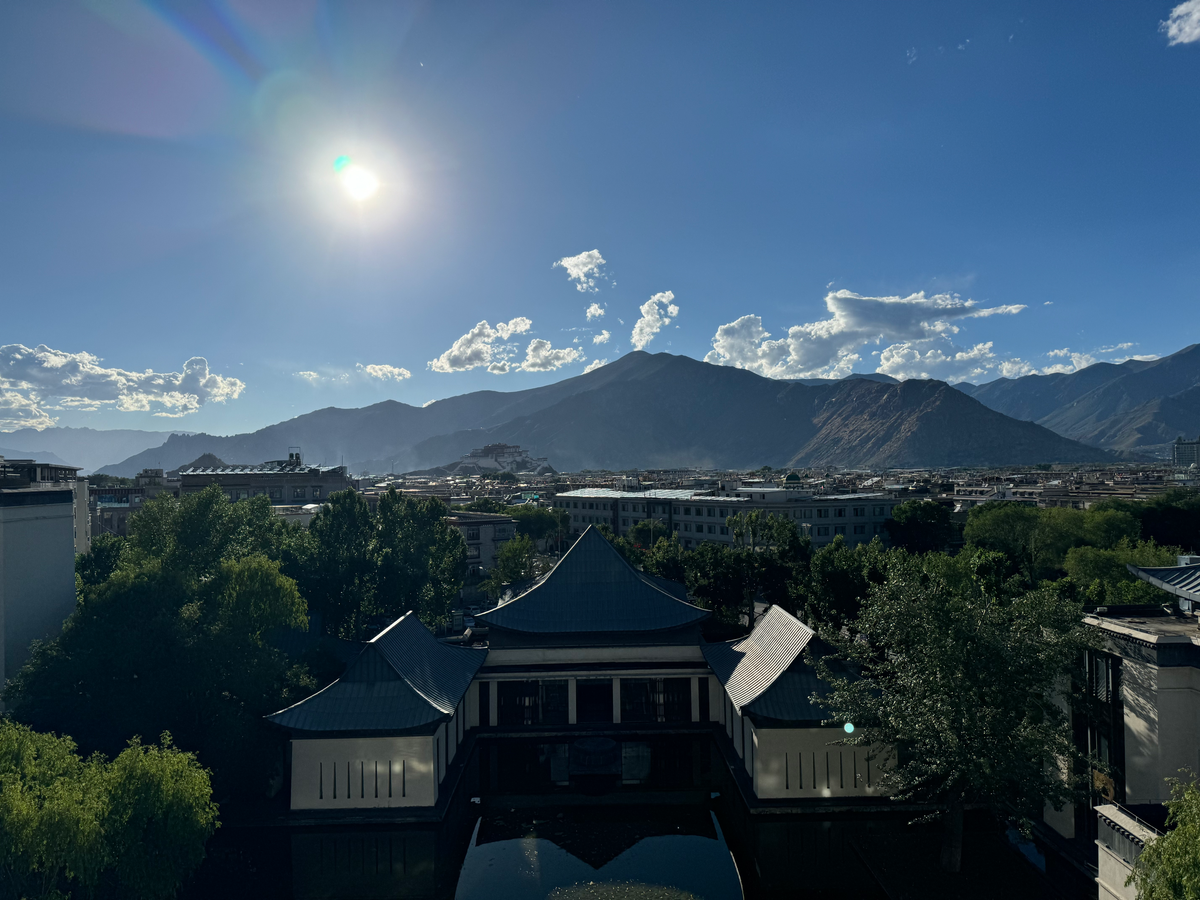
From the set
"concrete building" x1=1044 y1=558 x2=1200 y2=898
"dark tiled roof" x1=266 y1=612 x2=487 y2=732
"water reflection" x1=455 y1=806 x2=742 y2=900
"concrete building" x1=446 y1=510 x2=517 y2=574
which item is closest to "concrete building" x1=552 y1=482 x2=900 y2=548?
"concrete building" x1=446 y1=510 x2=517 y2=574

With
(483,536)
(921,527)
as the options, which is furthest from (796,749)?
(483,536)

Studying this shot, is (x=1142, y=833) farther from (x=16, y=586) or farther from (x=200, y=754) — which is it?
(x=16, y=586)

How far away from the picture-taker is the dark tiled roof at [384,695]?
25344mm

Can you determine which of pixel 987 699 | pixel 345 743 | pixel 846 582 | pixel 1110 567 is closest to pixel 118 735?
pixel 345 743

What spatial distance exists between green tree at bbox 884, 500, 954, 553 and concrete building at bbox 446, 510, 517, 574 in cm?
4523

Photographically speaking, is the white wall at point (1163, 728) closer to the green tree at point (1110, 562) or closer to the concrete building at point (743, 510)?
the green tree at point (1110, 562)

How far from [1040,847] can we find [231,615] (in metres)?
30.2

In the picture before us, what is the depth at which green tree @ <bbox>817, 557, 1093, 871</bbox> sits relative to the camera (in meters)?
19.0

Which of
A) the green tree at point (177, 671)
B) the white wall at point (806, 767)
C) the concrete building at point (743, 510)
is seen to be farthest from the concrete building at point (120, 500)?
the white wall at point (806, 767)

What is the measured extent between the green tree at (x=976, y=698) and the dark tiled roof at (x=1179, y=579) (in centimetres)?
354

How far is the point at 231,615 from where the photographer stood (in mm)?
28781

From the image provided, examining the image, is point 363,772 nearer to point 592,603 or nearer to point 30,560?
point 592,603

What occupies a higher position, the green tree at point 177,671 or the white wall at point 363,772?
the green tree at point 177,671

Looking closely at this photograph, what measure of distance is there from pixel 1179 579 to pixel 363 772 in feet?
91.8
